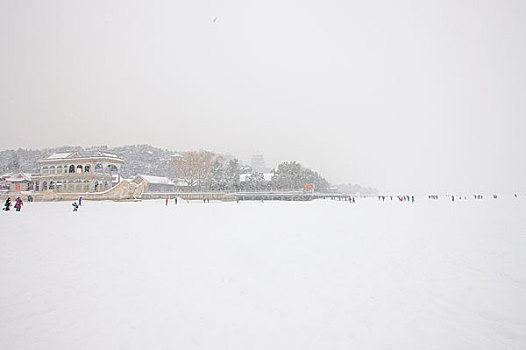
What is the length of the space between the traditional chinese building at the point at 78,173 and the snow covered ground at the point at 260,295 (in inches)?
1939

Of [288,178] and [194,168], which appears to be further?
[288,178]

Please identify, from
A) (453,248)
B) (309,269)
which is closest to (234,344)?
(309,269)

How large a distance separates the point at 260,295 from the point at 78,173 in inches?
2429

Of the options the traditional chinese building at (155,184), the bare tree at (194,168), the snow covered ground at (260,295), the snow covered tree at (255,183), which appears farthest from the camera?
the traditional chinese building at (155,184)

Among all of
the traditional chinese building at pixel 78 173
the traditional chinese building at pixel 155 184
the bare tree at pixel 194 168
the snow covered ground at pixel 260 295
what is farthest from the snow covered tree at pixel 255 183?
the snow covered ground at pixel 260 295

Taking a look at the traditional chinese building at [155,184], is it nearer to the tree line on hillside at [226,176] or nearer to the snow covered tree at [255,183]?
the tree line on hillside at [226,176]

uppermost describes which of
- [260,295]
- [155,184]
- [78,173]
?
[78,173]

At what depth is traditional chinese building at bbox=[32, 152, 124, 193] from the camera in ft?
182

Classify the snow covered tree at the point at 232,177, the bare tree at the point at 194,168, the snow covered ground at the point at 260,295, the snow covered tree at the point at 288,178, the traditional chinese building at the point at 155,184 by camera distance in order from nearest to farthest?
the snow covered ground at the point at 260,295 → the snow covered tree at the point at 232,177 → the bare tree at the point at 194,168 → the snow covered tree at the point at 288,178 → the traditional chinese building at the point at 155,184

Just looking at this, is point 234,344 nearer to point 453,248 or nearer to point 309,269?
point 309,269

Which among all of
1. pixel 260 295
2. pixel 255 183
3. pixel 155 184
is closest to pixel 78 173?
pixel 155 184

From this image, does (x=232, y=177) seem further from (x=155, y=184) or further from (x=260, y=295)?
(x=260, y=295)

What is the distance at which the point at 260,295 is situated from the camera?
6355mm

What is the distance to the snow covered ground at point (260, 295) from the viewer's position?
15.2ft
